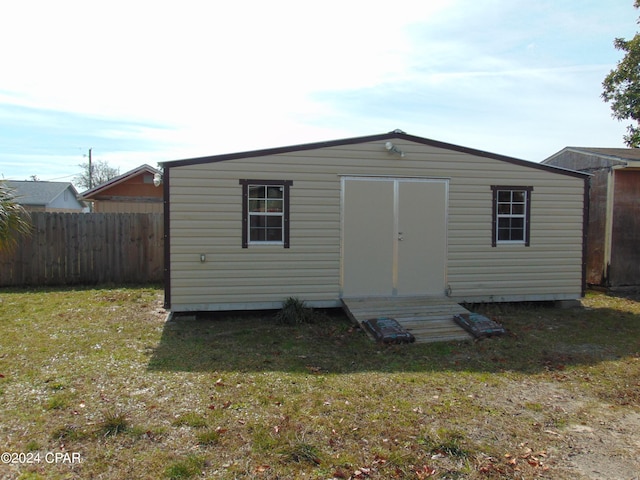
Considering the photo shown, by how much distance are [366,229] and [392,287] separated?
117 cm

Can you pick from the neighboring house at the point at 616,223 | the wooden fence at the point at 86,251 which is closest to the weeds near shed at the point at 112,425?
the wooden fence at the point at 86,251

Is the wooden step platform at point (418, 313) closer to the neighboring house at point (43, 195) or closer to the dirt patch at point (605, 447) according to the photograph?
the dirt patch at point (605, 447)

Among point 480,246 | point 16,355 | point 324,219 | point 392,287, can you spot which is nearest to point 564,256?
point 480,246

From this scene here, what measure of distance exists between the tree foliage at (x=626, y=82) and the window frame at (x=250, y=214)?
50.4 feet

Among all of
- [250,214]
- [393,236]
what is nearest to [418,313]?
[393,236]

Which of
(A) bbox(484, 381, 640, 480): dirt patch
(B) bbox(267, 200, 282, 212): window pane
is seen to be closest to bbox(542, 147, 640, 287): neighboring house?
(A) bbox(484, 381, 640, 480): dirt patch

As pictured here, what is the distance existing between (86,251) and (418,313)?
27.5ft

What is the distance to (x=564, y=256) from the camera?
9445 mm

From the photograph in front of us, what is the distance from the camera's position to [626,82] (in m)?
17.4

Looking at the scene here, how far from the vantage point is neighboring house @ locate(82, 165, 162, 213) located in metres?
16.6

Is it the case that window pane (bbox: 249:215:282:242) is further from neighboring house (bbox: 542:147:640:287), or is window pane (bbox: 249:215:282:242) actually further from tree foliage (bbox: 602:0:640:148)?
tree foliage (bbox: 602:0:640:148)

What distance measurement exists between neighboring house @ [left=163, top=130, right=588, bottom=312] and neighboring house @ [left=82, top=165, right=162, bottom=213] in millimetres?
9575

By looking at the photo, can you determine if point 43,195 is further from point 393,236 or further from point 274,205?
point 393,236

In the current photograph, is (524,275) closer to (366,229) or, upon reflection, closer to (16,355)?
(366,229)
